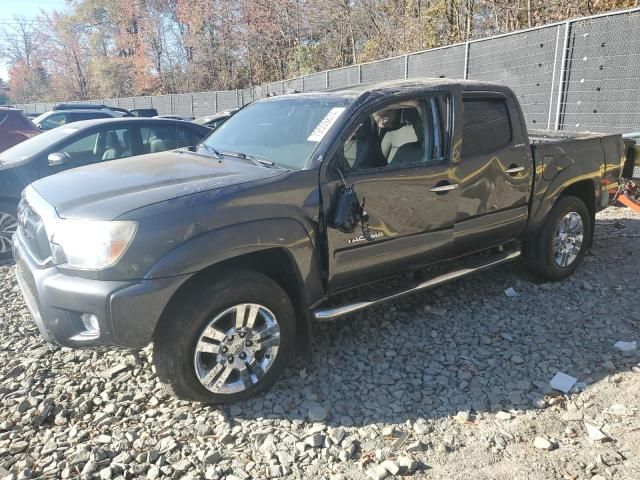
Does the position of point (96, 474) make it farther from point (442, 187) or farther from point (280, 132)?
point (442, 187)

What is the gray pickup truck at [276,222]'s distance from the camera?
266 cm

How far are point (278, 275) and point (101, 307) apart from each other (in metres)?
1.11

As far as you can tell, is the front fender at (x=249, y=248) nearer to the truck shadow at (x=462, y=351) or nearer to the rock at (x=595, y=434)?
the truck shadow at (x=462, y=351)

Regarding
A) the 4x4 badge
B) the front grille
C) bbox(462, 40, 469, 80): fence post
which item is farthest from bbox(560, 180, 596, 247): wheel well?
bbox(462, 40, 469, 80): fence post

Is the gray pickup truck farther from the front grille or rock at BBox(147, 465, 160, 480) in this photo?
rock at BBox(147, 465, 160, 480)

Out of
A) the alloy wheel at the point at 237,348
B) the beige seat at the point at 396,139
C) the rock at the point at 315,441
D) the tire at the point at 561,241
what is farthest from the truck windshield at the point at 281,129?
the tire at the point at 561,241

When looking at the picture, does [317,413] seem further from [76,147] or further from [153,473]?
[76,147]

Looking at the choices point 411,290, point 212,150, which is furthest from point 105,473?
point 212,150

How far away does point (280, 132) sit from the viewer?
12.3 ft

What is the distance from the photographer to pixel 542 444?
273 centimetres

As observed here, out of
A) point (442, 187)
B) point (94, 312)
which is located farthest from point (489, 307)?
point (94, 312)

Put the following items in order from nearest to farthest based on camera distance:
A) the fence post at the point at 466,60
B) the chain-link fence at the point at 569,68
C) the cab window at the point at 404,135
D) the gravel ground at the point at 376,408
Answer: the gravel ground at the point at 376,408 → the cab window at the point at 404,135 → the chain-link fence at the point at 569,68 → the fence post at the point at 466,60

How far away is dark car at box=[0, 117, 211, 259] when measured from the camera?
595cm

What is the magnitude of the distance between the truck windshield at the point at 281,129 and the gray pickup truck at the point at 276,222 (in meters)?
0.02
